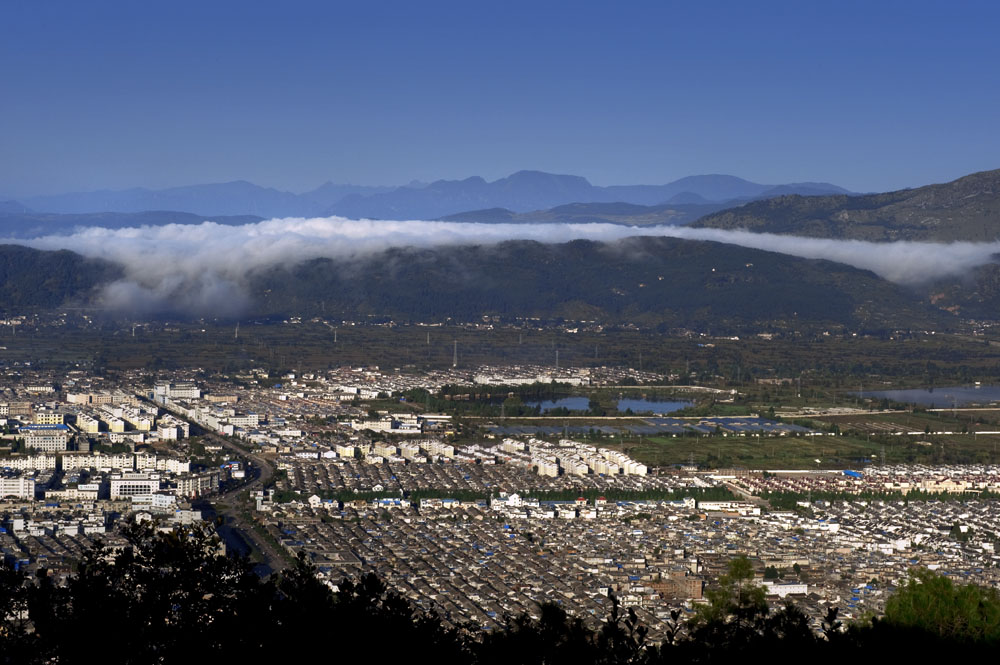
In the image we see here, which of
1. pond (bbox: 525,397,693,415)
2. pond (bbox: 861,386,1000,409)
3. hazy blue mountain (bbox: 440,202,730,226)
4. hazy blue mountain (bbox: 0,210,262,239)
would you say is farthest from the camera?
hazy blue mountain (bbox: 440,202,730,226)

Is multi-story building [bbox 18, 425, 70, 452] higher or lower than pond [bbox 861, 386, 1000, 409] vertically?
higher

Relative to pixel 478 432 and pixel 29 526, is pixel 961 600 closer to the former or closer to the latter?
pixel 29 526

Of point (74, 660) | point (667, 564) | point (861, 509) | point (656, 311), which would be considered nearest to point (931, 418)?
point (861, 509)

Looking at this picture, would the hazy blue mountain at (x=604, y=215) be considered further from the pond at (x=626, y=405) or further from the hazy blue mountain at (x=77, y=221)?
the pond at (x=626, y=405)

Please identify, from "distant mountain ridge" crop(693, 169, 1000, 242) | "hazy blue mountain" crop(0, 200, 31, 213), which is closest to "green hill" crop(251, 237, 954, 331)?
"distant mountain ridge" crop(693, 169, 1000, 242)

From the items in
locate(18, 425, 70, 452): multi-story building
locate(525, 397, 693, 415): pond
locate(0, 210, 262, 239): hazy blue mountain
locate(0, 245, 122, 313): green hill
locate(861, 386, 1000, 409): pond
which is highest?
locate(0, 210, 262, 239): hazy blue mountain

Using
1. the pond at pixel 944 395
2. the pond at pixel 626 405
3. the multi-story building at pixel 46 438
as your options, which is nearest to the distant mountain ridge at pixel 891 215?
the pond at pixel 944 395

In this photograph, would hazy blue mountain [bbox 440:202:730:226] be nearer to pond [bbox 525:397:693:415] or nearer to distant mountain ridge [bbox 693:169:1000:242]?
Answer: distant mountain ridge [bbox 693:169:1000:242]
